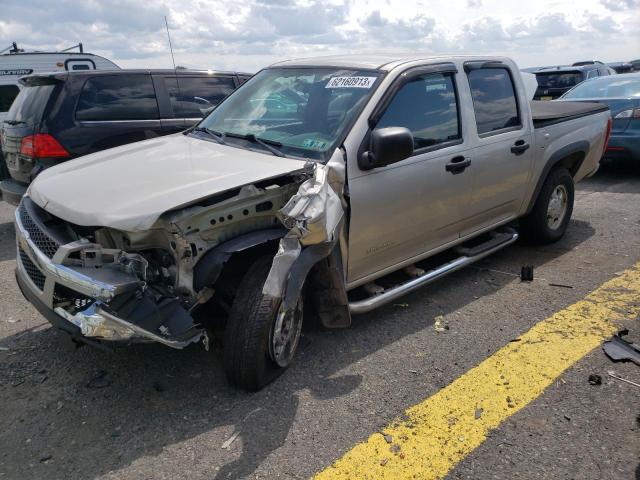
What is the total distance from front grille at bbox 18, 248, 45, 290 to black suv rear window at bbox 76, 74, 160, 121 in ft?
10.0

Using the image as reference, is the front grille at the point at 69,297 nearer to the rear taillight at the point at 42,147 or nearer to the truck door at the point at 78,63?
the rear taillight at the point at 42,147

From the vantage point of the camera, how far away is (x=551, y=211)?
545cm

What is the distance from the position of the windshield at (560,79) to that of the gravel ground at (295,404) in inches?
398

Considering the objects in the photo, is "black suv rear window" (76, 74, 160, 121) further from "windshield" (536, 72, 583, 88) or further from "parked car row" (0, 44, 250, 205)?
"windshield" (536, 72, 583, 88)

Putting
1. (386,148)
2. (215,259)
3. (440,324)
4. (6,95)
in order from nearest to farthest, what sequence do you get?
(215,259) < (386,148) < (440,324) < (6,95)

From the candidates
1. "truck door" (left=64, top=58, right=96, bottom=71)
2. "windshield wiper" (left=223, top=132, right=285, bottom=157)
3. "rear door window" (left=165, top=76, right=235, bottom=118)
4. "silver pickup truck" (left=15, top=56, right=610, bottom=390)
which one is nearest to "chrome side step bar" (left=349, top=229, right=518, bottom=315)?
"silver pickup truck" (left=15, top=56, right=610, bottom=390)

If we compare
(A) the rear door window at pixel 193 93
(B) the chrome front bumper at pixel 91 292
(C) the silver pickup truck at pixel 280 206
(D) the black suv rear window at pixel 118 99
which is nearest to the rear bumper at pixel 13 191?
(D) the black suv rear window at pixel 118 99

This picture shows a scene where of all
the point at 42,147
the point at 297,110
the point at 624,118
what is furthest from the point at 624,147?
the point at 42,147

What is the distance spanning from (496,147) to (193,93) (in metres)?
4.08

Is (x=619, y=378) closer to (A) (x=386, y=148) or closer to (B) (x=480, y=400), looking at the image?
(B) (x=480, y=400)

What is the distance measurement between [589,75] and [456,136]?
1067 cm

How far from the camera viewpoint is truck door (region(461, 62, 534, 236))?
168 inches

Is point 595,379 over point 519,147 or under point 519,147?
under

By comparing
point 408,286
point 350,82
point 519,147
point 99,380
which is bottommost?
point 99,380
